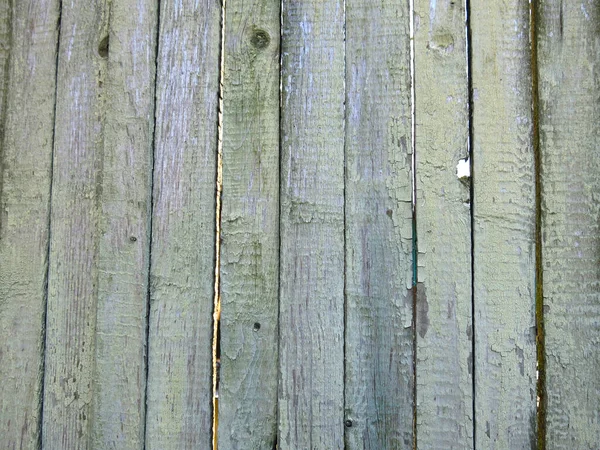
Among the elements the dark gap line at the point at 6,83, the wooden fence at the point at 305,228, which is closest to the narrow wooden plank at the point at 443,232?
the wooden fence at the point at 305,228

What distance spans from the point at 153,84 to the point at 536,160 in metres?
1.01

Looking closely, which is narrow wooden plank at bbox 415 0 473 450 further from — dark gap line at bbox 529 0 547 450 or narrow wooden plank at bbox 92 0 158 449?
narrow wooden plank at bbox 92 0 158 449

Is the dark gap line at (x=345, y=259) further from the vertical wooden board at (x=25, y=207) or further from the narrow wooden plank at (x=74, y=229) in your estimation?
the vertical wooden board at (x=25, y=207)

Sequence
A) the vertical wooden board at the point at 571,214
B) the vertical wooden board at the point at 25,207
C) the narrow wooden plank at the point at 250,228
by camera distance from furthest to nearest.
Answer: the vertical wooden board at the point at 25,207, the narrow wooden plank at the point at 250,228, the vertical wooden board at the point at 571,214

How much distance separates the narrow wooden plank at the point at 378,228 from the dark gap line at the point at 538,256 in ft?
0.98

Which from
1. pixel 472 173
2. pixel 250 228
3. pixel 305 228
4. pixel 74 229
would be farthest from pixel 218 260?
pixel 472 173

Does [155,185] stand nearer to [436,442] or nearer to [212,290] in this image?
[212,290]

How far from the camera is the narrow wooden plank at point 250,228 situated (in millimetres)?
1664

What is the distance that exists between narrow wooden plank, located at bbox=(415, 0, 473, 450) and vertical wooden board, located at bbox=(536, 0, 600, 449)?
19 cm

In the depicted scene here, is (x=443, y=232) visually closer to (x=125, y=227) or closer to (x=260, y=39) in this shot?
(x=260, y=39)

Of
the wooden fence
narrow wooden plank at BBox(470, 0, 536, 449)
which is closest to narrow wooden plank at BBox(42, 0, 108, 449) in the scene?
the wooden fence

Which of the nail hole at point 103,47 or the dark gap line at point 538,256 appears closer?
the dark gap line at point 538,256

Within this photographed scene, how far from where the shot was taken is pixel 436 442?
1.58 metres

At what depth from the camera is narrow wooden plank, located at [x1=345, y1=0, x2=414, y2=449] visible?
1.61m
